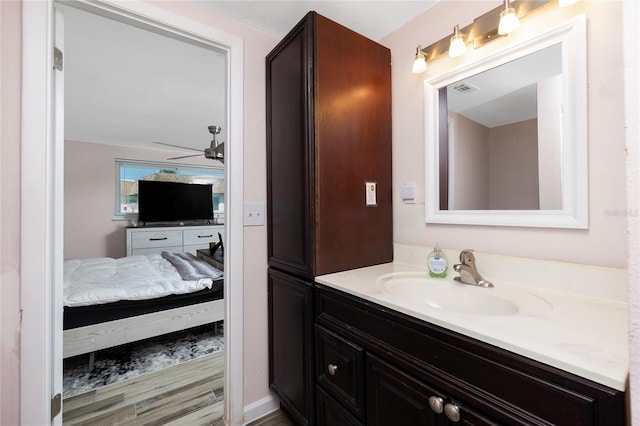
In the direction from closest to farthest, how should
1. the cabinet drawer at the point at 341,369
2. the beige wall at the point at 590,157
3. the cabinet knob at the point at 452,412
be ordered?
the cabinet knob at the point at 452,412, the beige wall at the point at 590,157, the cabinet drawer at the point at 341,369

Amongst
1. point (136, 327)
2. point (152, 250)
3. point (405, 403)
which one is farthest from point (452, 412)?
point (152, 250)

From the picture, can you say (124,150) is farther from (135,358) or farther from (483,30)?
(483,30)

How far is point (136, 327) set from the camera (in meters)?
2.12

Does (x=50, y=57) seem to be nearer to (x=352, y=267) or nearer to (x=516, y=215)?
(x=352, y=267)

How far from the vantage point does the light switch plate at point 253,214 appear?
1.52m

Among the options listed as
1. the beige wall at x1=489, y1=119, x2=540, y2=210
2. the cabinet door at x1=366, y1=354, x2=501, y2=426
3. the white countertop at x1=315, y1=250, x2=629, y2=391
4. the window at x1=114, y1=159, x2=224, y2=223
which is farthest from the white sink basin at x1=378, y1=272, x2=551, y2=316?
the window at x1=114, y1=159, x2=224, y2=223

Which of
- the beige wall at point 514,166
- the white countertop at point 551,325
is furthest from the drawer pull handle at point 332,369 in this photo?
the beige wall at point 514,166

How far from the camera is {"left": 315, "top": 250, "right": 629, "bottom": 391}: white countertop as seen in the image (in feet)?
1.73

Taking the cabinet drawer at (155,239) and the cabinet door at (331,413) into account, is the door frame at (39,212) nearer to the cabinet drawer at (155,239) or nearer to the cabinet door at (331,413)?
the cabinet door at (331,413)

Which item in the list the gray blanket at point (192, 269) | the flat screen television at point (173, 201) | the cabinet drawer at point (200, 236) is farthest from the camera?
the cabinet drawer at point (200, 236)

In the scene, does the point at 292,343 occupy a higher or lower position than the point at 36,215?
lower

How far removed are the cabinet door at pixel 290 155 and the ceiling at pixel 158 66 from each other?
26cm

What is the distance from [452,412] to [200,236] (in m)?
4.96

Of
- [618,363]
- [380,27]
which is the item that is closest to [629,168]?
[618,363]
